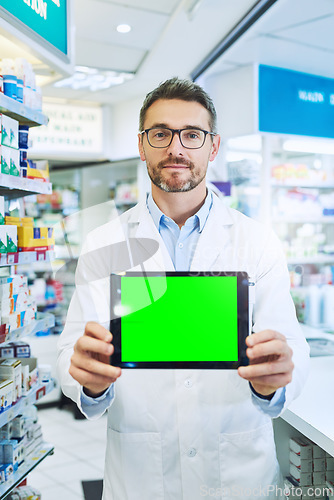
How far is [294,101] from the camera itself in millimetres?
4094

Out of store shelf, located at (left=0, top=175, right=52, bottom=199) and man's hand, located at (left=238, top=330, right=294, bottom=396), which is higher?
store shelf, located at (left=0, top=175, right=52, bottom=199)

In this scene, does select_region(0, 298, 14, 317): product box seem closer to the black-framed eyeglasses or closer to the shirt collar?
the shirt collar

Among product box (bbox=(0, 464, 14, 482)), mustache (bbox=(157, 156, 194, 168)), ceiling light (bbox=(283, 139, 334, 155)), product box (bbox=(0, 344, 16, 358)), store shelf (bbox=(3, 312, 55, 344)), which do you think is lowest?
product box (bbox=(0, 464, 14, 482))

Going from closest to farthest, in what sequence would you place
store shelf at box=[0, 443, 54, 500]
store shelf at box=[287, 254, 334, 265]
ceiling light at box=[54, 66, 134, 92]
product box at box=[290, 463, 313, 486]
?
product box at box=[290, 463, 313, 486]
store shelf at box=[0, 443, 54, 500]
ceiling light at box=[54, 66, 134, 92]
store shelf at box=[287, 254, 334, 265]

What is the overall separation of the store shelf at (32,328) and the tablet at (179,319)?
990mm

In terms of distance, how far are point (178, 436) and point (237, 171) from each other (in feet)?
12.5

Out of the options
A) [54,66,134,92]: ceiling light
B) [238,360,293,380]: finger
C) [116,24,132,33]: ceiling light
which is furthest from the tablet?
[54,66,134,92]: ceiling light

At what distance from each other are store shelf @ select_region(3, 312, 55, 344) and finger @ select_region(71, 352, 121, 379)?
93 centimetres

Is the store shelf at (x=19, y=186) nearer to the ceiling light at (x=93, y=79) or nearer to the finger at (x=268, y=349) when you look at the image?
the finger at (x=268, y=349)

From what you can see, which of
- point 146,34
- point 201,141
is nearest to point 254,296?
point 201,141

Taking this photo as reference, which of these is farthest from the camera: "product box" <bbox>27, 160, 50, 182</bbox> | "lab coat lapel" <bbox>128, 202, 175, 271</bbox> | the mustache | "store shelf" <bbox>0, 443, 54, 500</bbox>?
"product box" <bbox>27, 160, 50, 182</bbox>

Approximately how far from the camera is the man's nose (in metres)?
0.95

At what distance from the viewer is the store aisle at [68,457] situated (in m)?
Result: 2.86

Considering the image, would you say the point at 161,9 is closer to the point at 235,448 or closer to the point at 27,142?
the point at 27,142
